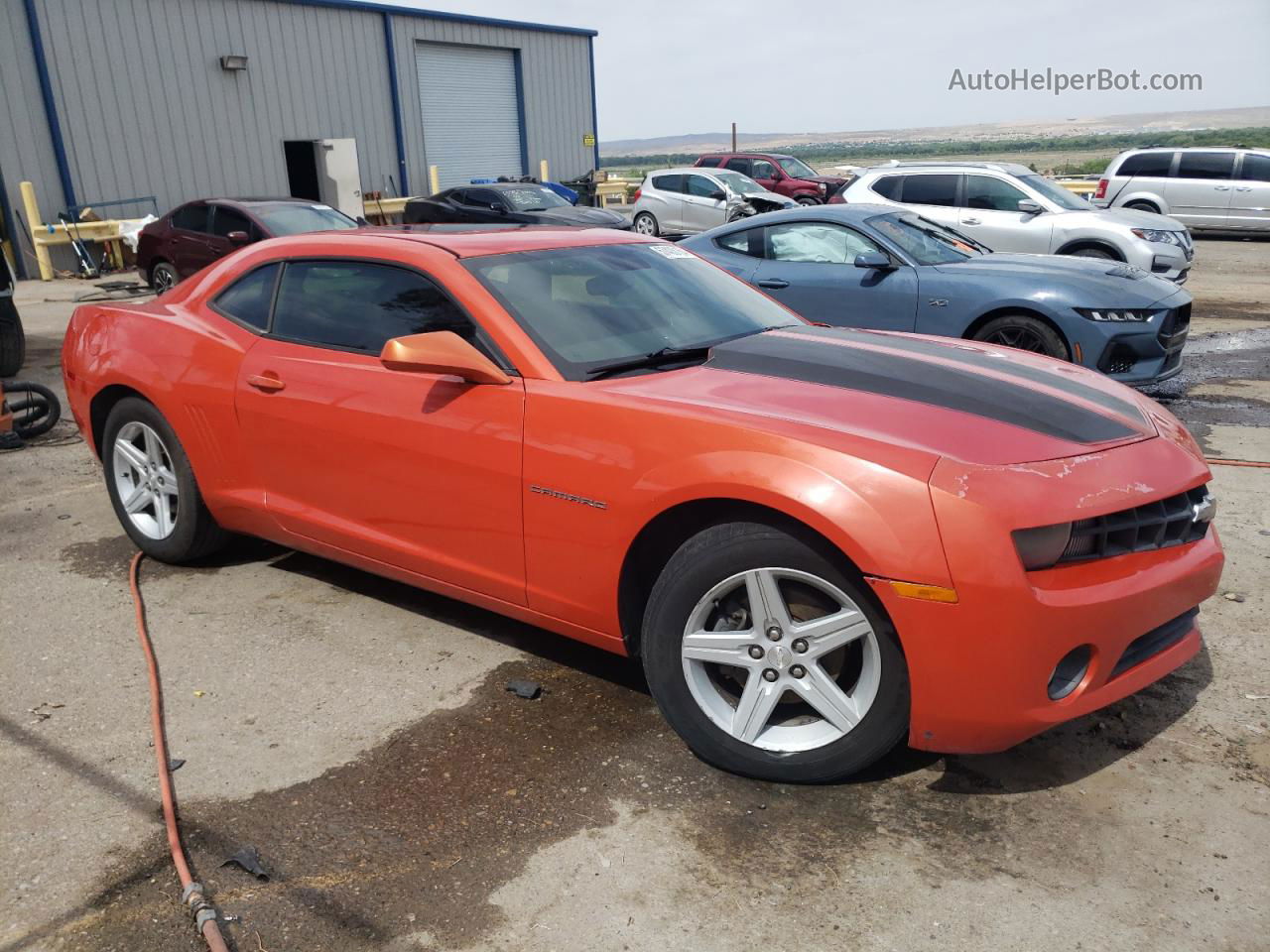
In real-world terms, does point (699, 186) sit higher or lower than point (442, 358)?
lower

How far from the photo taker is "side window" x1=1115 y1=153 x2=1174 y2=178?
771 inches

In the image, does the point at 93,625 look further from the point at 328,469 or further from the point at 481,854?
the point at 481,854

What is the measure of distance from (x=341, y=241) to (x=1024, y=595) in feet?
9.35

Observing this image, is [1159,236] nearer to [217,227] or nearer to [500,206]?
[500,206]

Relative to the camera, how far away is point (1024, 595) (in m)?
2.50

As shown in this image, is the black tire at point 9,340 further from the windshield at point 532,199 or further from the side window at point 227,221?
the windshield at point 532,199

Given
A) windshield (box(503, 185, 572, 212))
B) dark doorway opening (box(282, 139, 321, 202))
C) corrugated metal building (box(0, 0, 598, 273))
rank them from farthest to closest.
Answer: dark doorway opening (box(282, 139, 321, 202)), corrugated metal building (box(0, 0, 598, 273)), windshield (box(503, 185, 572, 212))

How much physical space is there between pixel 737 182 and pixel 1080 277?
49.0 feet

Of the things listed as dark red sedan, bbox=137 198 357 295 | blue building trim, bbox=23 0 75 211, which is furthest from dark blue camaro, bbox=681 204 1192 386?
blue building trim, bbox=23 0 75 211

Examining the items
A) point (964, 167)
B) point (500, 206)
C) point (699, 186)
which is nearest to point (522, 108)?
point (699, 186)

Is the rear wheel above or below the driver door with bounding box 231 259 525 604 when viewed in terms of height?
below

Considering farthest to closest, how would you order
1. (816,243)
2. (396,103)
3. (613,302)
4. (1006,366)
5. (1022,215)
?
(396,103)
(1022,215)
(816,243)
(613,302)
(1006,366)

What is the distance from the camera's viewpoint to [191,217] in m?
14.0

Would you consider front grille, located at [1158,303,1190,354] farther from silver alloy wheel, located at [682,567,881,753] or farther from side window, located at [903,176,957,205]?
side window, located at [903,176,957,205]
